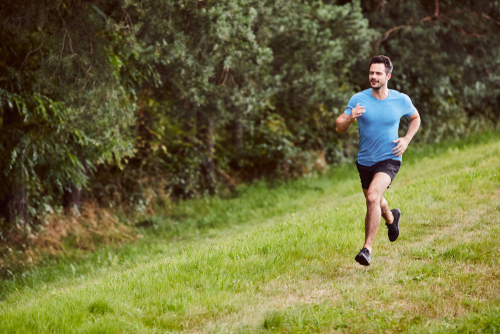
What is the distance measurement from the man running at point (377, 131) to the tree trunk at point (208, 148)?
36.1 feet

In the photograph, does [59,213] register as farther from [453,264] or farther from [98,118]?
[453,264]

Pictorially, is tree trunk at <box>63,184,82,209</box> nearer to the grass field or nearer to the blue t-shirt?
the grass field

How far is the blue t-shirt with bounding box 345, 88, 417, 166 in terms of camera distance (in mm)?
5547

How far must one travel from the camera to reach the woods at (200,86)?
963cm

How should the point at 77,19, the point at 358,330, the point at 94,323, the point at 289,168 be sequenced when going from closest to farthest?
the point at 358,330, the point at 94,323, the point at 77,19, the point at 289,168

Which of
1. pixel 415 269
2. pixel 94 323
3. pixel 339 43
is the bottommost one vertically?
pixel 94 323

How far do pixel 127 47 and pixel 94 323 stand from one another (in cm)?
646

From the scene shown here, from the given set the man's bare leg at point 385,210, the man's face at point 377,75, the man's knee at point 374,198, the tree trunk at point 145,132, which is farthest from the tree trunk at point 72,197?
the man's face at point 377,75

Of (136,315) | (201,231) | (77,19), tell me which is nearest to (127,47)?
(77,19)

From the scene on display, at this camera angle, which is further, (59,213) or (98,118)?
(59,213)

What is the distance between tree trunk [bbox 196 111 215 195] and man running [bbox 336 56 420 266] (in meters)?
11.0

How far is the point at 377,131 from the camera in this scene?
18.4ft

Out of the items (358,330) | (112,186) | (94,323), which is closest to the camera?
(358,330)

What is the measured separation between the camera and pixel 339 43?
15.8 meters
